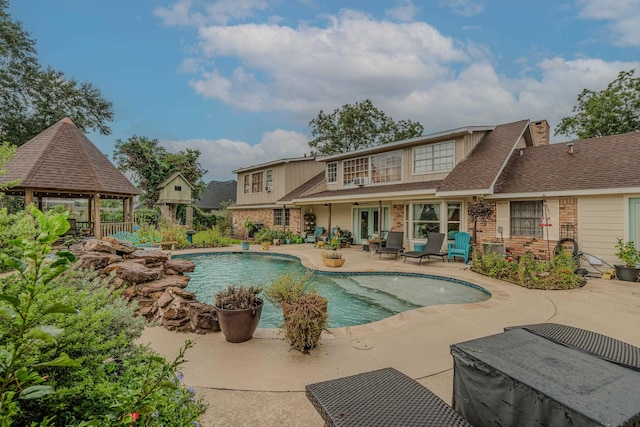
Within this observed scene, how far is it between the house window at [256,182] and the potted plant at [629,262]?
717 inches

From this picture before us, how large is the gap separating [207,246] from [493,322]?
46.0ft

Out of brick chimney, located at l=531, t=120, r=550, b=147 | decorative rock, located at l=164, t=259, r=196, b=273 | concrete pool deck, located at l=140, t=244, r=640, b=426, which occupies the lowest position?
concrete pool deck, located at l=140, t=244, r=640, b=426

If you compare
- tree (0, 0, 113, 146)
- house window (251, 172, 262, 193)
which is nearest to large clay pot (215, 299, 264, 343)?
house window (251, 172, 262, 193)

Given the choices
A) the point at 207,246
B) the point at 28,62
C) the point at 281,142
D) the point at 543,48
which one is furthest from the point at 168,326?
the point at 281,142

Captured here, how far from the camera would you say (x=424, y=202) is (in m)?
12.7

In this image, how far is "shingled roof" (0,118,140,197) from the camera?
10.5 m

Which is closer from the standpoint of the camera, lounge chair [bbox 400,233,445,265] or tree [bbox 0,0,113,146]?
lounge chair [bbox 400,233,445,265]

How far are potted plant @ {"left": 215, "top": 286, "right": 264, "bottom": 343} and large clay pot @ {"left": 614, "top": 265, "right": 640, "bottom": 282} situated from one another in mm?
9562

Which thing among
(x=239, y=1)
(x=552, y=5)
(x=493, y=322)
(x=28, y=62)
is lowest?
(x=493, y=322)

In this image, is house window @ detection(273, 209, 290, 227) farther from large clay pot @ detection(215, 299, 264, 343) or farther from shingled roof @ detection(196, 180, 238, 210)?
shingled roof @ detection(196, 180, 238, 210)

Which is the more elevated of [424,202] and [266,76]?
[266,76]

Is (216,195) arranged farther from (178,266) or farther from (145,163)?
(178,266)

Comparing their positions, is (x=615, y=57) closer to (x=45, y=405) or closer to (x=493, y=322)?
(x=493, y=322)

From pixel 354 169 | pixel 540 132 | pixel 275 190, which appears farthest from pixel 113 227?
pixel 540 132
